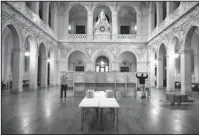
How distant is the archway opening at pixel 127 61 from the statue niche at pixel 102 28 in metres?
4.84

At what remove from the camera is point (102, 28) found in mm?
19188

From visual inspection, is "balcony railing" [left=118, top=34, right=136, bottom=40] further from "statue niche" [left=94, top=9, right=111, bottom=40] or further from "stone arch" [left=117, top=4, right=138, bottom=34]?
"stone arch" [left=117, top=4, right=138, bottom=34]

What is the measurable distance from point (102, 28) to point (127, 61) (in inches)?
281

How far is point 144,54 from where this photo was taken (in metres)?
20.4

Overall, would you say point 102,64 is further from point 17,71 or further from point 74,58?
point 17,71

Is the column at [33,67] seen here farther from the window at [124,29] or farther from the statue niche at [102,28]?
the window at [124,29]

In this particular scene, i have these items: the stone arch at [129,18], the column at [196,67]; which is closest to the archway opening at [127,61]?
the stone arch at [129,18]

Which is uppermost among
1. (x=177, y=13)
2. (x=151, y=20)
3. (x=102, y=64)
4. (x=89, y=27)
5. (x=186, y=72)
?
(x=151, y=20)

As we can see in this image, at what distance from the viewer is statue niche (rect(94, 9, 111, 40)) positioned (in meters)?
18.5

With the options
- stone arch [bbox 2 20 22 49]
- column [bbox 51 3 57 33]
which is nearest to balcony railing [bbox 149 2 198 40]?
stone arch [bbox 2 20 22 49]

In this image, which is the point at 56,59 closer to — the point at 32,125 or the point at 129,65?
the point at 129,65

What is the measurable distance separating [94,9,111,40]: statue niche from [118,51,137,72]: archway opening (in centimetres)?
484

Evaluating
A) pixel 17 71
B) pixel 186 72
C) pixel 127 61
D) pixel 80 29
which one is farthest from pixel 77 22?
pixel 186 72

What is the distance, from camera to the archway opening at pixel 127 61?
23391 mm
